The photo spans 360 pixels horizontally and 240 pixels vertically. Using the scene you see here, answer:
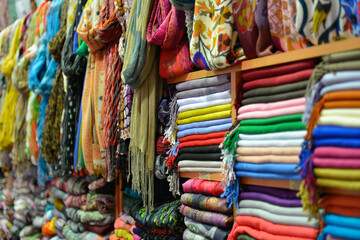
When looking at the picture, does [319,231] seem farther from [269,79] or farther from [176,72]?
[176,72]

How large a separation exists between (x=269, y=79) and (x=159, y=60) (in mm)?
692

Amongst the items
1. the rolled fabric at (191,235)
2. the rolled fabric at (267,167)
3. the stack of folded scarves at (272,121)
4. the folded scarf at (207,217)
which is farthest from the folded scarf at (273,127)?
the rolled fabric at (191,235)

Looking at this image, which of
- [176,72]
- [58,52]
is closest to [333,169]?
[176,72]

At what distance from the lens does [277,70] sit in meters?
1.18

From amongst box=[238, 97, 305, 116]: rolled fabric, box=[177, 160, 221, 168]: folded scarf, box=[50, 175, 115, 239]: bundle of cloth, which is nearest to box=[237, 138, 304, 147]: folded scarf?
box=[238, 97, 305, 116]: rolled fabric

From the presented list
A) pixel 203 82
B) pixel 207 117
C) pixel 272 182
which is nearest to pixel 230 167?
pixel 272 182

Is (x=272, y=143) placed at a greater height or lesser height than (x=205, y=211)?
greater

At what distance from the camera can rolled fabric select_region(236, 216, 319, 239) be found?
42.4 inches

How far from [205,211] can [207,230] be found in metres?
0.07

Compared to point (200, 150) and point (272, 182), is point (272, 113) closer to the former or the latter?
point (272, 182)

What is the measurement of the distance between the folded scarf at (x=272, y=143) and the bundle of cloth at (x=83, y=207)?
3.90 feet

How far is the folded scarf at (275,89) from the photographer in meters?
1.10

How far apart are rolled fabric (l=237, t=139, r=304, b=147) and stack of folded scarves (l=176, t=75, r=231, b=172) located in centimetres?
15

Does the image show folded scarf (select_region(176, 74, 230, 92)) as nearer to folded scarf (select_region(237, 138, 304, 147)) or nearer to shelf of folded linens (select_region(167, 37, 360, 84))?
shelf of folded linens (select_region(167, 37, 360, 84))
